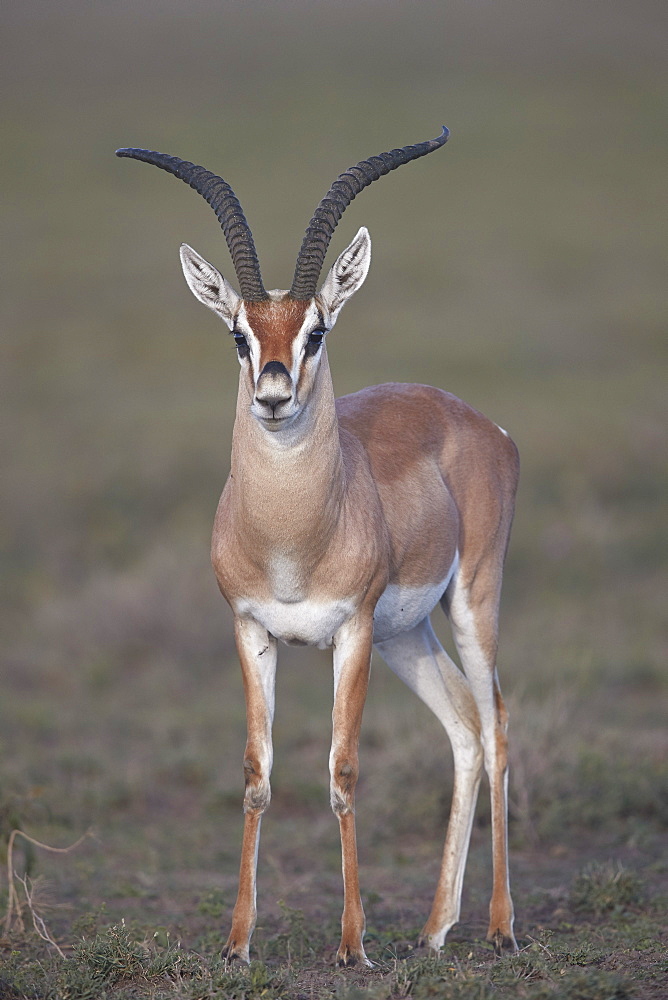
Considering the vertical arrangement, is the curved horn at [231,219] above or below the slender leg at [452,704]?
above

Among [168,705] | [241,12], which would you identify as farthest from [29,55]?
[168,705]

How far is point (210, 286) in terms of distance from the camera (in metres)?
6.46

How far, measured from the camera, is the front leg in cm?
622

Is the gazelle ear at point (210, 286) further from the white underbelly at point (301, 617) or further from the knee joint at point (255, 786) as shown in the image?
the knee joint at point (255, 786)

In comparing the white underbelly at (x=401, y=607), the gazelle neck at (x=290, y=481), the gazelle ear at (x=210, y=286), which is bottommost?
the white underbelly at (x=401, y=607)

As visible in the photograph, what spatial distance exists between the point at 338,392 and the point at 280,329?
16247 millimetres

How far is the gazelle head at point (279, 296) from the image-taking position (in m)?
5.79

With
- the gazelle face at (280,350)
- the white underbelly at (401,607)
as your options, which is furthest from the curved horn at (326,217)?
the white underbelly at (401,607)

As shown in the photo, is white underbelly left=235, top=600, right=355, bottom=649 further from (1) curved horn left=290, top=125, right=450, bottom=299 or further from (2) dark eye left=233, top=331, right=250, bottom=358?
(1) curved horn left=290, top=125, right=450, bottom=299

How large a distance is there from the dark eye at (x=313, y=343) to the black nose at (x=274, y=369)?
32 cm

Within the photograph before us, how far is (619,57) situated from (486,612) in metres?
73.1

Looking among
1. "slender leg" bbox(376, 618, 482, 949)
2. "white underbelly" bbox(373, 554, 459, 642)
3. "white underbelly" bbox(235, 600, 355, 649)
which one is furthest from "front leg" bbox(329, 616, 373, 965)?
"slender leg" bbox(376, 618, 482, 949)

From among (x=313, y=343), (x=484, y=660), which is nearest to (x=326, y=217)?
(x=313, y=343)

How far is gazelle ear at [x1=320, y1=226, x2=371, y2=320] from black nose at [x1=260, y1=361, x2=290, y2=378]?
672mm
